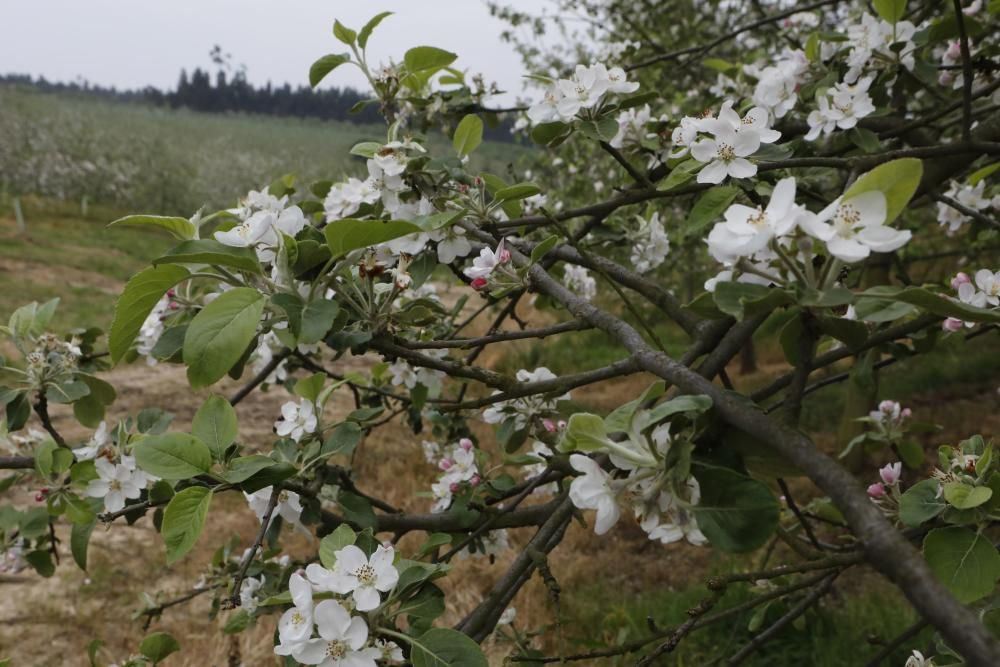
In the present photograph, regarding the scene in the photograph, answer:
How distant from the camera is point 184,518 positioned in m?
0.79

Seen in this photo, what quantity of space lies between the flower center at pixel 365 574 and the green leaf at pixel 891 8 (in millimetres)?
1271

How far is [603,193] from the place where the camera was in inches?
192

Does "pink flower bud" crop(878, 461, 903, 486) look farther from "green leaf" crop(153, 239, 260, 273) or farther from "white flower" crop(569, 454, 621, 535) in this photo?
"green leaf" crop(153, 239, 260, 273)

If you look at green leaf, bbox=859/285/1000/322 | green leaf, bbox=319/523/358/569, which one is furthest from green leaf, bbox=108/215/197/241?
green leaf, bbox=859/285/1000/322

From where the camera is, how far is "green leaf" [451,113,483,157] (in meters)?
1.29

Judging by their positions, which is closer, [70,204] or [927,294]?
[927,294]

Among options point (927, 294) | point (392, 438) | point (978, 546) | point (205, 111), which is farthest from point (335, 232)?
point (205, 111)

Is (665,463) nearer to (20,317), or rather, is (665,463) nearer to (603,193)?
(20,317)

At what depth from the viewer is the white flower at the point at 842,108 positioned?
1342 mm

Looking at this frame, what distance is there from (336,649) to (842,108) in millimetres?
1297

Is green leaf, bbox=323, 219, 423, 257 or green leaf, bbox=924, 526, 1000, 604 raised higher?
green leaf, bbox=323, 219, 423, 257

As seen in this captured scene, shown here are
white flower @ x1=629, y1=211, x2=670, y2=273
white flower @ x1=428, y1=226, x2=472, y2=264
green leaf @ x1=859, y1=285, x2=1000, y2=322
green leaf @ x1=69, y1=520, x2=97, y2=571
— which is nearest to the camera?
green leaf @ x1=859, y1=285, x2=1000, y2=322

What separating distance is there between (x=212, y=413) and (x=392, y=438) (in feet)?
15.0

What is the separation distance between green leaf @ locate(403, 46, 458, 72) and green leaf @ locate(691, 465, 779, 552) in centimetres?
105
